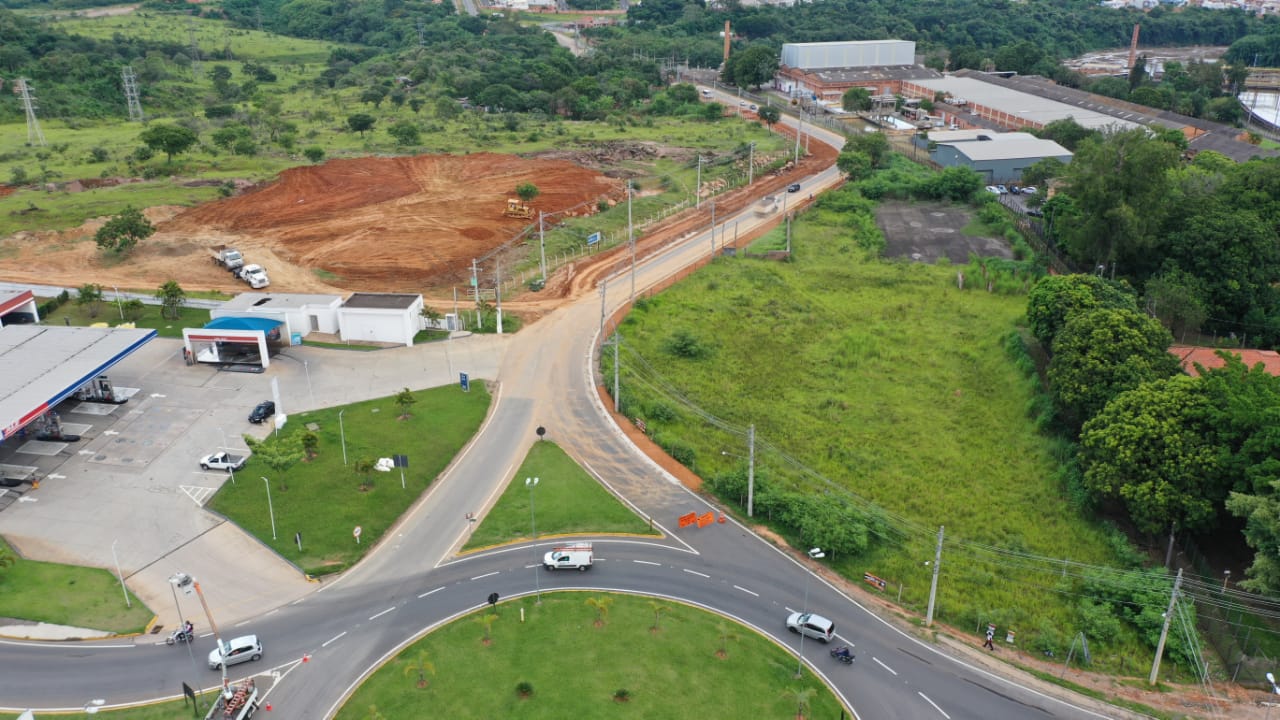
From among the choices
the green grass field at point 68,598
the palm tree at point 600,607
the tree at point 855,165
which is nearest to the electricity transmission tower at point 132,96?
the tree at point 855,165

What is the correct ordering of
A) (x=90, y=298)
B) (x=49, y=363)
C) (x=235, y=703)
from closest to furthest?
(x=235, y=703) → (x=49, y=363) → (x=90, y=298)

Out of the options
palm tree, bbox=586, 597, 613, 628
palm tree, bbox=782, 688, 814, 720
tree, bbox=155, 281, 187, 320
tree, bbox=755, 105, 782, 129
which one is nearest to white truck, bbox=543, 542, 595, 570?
palm tree, bbox=586, 597, 613, 628

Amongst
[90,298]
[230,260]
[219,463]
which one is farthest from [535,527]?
[230,260]

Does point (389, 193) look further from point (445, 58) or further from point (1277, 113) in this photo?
point (1277, 113)

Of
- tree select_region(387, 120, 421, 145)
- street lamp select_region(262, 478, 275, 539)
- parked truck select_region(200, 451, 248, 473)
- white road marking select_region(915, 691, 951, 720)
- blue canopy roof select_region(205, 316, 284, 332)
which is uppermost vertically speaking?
tree select_region(387, 120, 421, 145)

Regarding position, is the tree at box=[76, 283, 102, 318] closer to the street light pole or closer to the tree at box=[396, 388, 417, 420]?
the tree at box=[396, 388, 417, 420]

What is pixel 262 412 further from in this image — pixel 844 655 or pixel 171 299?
pixel 844 655

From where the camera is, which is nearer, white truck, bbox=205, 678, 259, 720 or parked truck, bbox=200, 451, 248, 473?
white truck, bbox=205, 678, 259, 720
